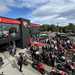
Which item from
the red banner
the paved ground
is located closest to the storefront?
the red banner

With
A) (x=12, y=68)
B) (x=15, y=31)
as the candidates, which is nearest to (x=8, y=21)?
(x=15, y=31)

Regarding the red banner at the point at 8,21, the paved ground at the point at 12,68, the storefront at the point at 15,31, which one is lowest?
the paved ground at the point at 12,68

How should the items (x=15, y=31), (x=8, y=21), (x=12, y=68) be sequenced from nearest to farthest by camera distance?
(x=12, y=68) → (x=8, y=21) → (x=15, y=31)

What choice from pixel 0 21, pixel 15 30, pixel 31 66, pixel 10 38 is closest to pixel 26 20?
pixel 15 30

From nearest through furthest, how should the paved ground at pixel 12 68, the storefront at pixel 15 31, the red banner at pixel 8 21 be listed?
the paved ground at pixel 12 68
the red banner at pixel 8 21
the storefront at pixel 15 31

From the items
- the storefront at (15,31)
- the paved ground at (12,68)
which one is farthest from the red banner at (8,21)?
the paved ground at (12,68)

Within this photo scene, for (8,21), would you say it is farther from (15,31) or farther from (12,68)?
(12,68)

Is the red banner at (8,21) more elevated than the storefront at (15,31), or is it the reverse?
the red banner at (8,21)

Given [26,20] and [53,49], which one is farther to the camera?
[26,20]

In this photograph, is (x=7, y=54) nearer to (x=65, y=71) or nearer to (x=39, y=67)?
(x=39, y=67)

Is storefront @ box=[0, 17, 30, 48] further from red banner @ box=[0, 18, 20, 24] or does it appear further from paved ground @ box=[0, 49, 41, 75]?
paved ground @ box=[0, 49, 41, 75]

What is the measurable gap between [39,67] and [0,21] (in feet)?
31.6

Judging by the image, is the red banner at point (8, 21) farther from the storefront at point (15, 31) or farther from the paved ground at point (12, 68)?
the paved ground at point (12, 68)

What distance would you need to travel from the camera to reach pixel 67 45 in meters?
40.8
